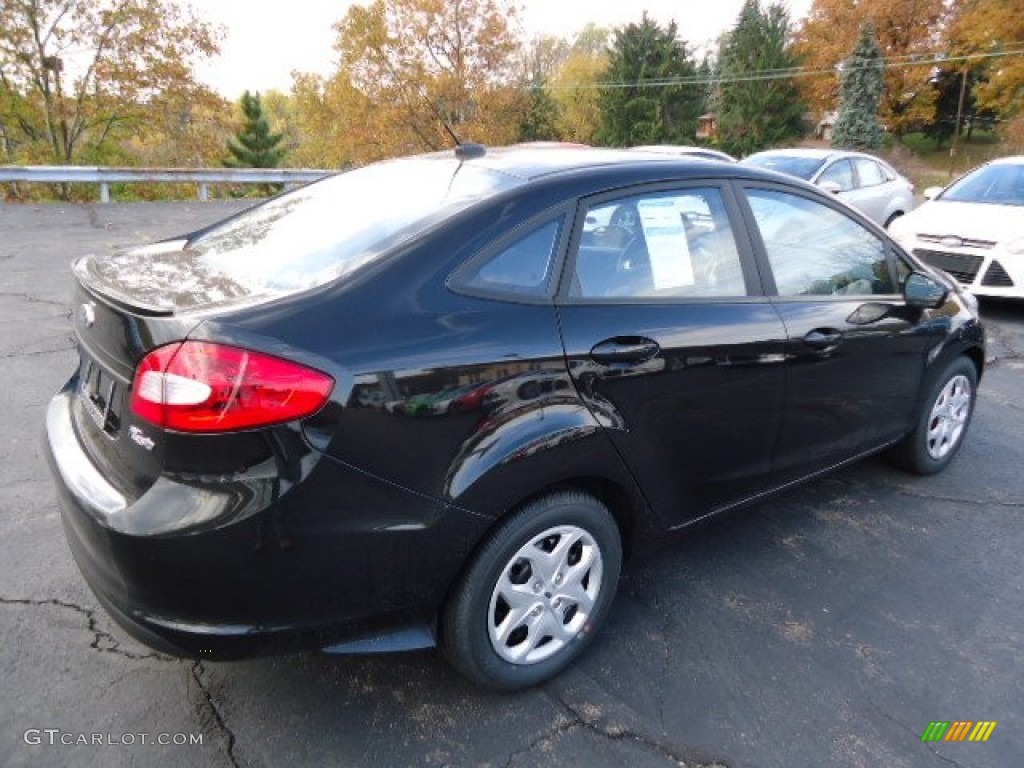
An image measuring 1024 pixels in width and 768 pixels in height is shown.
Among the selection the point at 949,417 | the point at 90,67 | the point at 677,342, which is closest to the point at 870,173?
the point at 949,417

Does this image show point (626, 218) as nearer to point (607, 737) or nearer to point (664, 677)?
point (664, 677)

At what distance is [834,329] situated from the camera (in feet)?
9.61

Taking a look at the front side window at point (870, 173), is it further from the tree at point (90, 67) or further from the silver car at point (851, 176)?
the tree at point (90, 67)

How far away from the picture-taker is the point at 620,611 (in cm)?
270

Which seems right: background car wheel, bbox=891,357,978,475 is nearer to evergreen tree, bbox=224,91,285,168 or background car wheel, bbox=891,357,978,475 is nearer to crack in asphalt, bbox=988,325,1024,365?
Result: crack in asphalt, bbox=988,325,1024,365

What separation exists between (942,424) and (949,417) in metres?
0.08

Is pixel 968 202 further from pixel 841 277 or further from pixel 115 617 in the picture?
pixel 115 617

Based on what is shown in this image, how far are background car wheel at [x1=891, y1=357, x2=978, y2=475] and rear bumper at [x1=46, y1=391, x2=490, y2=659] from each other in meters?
2.76

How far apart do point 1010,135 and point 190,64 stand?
112 feet

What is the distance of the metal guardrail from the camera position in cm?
1236

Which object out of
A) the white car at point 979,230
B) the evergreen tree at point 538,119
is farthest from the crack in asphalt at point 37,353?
the evergreen tree at point 538,119

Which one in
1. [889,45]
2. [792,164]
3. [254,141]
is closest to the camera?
[792,164]

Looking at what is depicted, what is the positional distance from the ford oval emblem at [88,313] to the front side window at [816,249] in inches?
90.9

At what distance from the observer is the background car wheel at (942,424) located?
12.1ft
